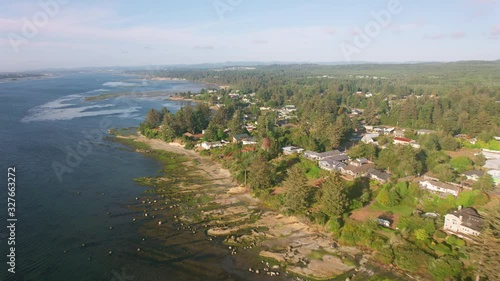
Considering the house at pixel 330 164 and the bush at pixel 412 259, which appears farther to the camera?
the house at pixel 330 164

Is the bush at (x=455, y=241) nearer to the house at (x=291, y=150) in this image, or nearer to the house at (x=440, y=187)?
the house at (x=440, y=187)

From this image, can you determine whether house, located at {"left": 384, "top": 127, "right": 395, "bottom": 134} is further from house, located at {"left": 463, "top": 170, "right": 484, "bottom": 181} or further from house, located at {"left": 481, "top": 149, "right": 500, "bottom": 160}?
house, located at {"left": 463, "top": 170, "right": 484, "bottom": 181}

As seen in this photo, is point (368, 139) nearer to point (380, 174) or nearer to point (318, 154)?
point (318, 154)

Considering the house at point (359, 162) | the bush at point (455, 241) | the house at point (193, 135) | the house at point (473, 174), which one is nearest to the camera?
the bush at point (455, 241)

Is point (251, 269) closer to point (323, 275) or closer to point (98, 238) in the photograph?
point (323, 275)

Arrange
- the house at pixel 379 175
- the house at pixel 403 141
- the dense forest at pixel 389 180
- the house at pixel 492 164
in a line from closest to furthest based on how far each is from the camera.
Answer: the dense forest at pixel 389 180 < the house at pixel 379 175 < the house at pixel 492 164 < the house at pixel 403 141

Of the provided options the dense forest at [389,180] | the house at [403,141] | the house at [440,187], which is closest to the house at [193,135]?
the dense forest at [389,180]

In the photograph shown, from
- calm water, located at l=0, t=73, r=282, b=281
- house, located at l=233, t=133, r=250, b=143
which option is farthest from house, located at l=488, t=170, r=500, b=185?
house, located at l=233, t=133, r=250, b=143
